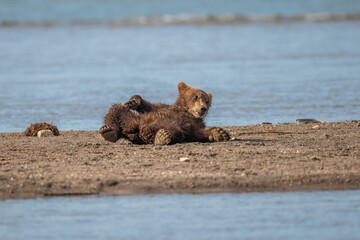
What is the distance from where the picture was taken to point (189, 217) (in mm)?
6141

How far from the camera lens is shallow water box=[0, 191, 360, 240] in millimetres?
5742

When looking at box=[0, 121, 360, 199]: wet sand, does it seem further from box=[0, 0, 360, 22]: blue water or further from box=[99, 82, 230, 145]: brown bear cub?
box=[0, 0, 360, 22]: blue water

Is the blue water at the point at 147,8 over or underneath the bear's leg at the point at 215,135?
over

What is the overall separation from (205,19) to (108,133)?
1251 inches

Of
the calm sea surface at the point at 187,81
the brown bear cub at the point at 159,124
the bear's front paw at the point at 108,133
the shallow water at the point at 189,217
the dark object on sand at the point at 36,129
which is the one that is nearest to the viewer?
the shallow water at the point at 189,217

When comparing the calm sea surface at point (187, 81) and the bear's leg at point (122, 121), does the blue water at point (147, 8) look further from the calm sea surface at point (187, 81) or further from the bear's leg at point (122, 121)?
the bear's leg at point (122, 121)

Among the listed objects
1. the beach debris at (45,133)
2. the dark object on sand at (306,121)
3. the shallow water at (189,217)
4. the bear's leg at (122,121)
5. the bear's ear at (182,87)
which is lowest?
the shallow water at (189,217)

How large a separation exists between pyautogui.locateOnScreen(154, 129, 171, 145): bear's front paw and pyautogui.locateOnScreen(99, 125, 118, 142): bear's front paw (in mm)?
473

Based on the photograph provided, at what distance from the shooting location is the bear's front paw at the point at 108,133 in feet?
28.5

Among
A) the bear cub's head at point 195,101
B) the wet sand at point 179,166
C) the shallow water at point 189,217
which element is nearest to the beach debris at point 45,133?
the wet sand at point 179,166

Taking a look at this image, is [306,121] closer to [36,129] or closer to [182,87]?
[182,87]

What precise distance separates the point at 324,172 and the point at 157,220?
6.38 ft

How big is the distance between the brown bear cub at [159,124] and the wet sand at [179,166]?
0.48ft

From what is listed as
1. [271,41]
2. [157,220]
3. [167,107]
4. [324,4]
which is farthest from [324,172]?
[324,4]
